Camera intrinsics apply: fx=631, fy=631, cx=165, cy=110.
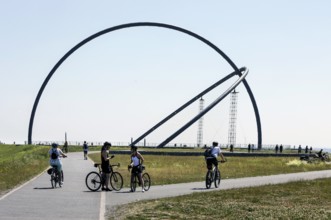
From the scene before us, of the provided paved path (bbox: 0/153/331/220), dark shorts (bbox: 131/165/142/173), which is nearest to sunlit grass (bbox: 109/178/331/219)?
paved path (bbox: 0/153/331/220)

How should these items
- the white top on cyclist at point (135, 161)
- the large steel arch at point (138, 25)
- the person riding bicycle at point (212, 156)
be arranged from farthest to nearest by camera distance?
1. the large steel arch at point (138, 25)
2. the person riding bicycle at point (212, 156)
3. the white top on cyclist at point (135, 161)

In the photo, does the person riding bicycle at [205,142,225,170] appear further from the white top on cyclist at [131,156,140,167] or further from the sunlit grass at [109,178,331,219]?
the white top on cyclist at [131,156,140,167]

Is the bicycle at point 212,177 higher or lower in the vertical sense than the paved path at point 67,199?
higher

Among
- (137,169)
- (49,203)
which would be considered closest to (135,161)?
(137,169)

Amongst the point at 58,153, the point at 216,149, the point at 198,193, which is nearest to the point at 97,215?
the point at 198,193

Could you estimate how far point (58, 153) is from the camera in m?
23.8

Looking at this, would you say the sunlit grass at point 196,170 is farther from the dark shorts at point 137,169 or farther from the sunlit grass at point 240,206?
the sunlit grass at point 240,206

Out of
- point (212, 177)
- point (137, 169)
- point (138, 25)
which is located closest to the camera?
point (137, 169)

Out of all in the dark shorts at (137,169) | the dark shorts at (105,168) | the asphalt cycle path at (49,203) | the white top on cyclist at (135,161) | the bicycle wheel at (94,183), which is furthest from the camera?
the white top on cyclist at (135,161)

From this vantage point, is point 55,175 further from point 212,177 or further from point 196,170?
point 196,170

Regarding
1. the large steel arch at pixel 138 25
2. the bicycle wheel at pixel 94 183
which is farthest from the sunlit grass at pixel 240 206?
the large steel arch at pixel 138 25

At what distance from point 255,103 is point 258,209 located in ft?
295

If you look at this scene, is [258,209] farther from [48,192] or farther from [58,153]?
[58,153]

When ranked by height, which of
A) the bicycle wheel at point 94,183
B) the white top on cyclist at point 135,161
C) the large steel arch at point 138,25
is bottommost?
the bicycle wheel at point 94,183
